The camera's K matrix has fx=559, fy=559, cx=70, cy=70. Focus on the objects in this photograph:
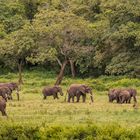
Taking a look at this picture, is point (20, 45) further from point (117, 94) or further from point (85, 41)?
point (117, 94)

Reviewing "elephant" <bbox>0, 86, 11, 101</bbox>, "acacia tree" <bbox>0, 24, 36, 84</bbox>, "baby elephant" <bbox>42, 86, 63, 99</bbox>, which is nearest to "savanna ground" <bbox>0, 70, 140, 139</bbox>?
"baby elephant" <bbox>42, 86, 63, 99</bbox>

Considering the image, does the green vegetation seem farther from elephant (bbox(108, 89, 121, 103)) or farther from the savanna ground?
elephant (bbox(108, 89, 121, 103))

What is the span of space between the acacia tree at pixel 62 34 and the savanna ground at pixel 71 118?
3.22 metres

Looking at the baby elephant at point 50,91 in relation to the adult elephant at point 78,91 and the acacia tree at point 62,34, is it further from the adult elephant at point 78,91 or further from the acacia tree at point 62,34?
the acacia tree at point 62,34

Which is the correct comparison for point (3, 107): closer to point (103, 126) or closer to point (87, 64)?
point (103, 126)

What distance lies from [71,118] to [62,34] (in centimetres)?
2213

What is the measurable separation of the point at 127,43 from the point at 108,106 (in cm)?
2076

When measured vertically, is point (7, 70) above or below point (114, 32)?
below

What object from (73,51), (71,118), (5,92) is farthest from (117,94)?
(73,51)

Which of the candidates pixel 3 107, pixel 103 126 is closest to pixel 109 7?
pixel 3 107

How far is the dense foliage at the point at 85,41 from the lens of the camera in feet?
152

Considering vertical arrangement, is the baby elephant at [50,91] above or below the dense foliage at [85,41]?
below

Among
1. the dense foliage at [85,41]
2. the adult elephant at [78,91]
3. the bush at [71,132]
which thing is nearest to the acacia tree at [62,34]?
the dense foliage at [85,41]

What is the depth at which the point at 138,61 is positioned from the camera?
4819 centimetres
